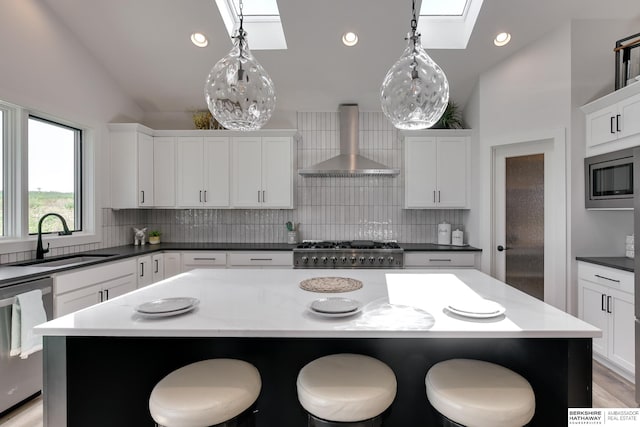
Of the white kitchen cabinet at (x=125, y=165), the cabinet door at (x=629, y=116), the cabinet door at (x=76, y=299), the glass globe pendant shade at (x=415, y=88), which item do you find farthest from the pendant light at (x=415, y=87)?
the white kitchen cabinet at (x=125, y=165)

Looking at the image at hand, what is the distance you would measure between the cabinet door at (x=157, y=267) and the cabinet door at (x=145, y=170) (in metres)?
0.69

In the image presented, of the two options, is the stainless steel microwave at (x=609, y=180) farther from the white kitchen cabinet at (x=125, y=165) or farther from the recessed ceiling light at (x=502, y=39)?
the white kitchen cabinet at (x=125, y=165)

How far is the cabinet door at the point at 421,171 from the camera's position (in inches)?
163

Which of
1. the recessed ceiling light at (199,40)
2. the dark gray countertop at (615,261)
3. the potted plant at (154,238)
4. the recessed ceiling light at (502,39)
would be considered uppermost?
the recessed ceiling light at (199,40)

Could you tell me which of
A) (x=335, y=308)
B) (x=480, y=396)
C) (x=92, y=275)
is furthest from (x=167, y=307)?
(x=92, y=275)

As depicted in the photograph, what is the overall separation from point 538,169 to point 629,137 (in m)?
0.90

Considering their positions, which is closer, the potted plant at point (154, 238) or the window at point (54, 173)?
the window at point (54, 173)

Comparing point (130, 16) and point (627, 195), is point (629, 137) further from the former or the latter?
point (130, 16)

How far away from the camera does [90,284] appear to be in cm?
280

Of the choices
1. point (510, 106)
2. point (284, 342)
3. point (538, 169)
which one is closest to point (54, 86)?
point (284, 342)

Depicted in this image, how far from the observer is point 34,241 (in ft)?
9.44

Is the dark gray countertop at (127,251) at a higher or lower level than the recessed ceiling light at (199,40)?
lower

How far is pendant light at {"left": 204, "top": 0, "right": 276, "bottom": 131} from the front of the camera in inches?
64.9

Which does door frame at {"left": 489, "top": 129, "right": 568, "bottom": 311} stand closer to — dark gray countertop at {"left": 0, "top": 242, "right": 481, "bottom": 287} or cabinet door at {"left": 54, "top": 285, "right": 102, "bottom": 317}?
dark gray countertop at {"left": 0, "top": 242, "right": 481, "bottom": 287}
